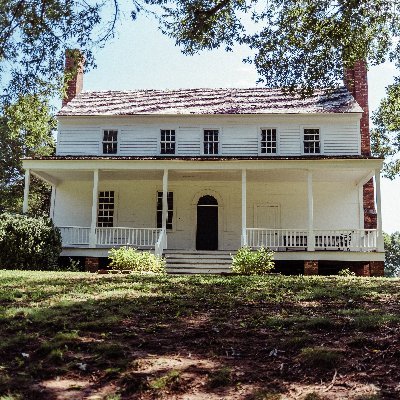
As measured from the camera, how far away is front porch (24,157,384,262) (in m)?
19.7

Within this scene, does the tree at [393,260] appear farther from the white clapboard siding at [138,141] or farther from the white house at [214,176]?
the white clapboard siding at [138,141]

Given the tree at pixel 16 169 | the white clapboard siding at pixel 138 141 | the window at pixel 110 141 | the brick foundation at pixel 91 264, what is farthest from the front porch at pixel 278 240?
the tree at pixel 16 169

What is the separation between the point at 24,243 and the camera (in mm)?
15688

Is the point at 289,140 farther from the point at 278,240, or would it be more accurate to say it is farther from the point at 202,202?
the point at 278,240

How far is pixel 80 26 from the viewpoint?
11.5m

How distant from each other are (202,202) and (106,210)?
15.3ft

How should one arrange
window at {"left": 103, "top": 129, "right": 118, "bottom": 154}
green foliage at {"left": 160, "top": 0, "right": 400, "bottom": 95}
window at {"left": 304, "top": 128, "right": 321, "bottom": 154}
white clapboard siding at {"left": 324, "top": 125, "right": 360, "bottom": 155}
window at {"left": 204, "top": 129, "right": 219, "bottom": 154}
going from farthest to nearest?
window at {"left": 103, "top": 129, "right": 118, "bottom": 154}, window at {"left": 204, "top": 129, "right": 219, "bottom": 154}, window at {"left": 304, "top": 128, "right": 321, "bottom": 154}, white clapboard siding at {"left": 324, "top": 125, "right": 360, "bottom": 155}, green foliage at {"left": 160, "top": 0, "right": 400, "bottom": 95}

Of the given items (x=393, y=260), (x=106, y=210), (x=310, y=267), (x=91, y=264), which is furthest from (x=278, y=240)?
(x=393, y=260)

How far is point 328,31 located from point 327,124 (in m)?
10.3

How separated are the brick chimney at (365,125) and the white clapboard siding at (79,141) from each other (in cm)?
1232

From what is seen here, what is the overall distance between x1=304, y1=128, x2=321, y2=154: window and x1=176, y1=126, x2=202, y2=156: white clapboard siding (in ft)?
16.6

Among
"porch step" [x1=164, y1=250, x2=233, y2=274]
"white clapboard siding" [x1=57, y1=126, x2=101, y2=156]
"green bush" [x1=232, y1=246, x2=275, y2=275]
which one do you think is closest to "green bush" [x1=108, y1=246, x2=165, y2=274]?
"porch step" [x1=164, y1=250, x2=233, y2=274]

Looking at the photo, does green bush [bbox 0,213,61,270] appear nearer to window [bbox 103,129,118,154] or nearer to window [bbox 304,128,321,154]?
window [bbox 103,129,118,154]

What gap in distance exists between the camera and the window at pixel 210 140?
884 inches
